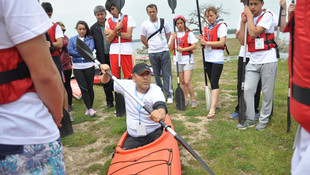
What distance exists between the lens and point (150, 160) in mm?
2332

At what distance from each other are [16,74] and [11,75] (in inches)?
0.8

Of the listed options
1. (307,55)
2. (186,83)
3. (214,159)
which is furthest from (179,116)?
(307,55)

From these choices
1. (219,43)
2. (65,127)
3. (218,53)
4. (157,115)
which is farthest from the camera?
(218,53)

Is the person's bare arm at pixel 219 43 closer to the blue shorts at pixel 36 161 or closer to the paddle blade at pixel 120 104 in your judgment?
the paddle blade at pixel 120 104

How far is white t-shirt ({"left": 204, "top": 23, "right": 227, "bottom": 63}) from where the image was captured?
442cm

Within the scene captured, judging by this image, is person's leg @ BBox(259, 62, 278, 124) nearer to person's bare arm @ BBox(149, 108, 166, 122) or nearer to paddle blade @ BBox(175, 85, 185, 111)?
paddle blade @ BBox(175, 85, 185, 111)

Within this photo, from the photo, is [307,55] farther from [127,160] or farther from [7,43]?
[127,160]

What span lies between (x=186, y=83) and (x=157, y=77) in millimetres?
830

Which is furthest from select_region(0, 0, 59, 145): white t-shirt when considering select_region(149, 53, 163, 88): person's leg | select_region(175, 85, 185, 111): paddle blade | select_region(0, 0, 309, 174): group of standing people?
select_region(149, 53, 163, 88): person's leg

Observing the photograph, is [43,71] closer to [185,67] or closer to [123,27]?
[123,27]

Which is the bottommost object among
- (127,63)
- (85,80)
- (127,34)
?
(85,80)

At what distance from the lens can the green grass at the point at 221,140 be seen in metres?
2.91

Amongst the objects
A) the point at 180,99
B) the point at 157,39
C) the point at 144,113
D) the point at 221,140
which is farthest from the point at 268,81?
the point at 157,39

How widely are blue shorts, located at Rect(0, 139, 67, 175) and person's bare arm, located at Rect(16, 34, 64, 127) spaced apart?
20cm
